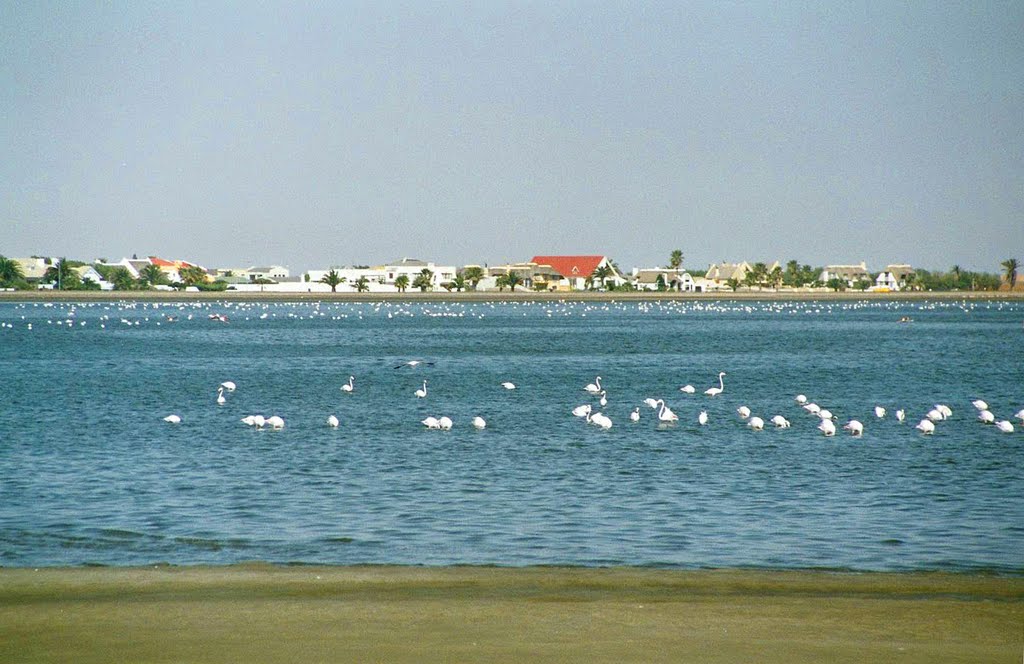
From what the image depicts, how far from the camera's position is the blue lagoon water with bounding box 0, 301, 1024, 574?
592 inches

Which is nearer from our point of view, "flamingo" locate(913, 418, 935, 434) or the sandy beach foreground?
the sandy beach foreground

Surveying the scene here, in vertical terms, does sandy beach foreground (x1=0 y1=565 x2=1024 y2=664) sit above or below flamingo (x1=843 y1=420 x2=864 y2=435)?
above

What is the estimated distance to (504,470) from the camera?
71.0 feet

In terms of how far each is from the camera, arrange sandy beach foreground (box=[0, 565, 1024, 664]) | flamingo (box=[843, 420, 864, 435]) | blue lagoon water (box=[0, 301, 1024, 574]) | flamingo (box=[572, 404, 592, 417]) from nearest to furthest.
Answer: sandy beach foreground (box=[0, 565, 1024, 664]) → blue lagoon water (box=[0, 301, 1024, 574]) → flamingo (box=[843, 420, 864, 435]) → flamingo (box=[572, 404, 592, 417])

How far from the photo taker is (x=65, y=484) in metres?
19.8

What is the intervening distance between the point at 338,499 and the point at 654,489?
5.13 m

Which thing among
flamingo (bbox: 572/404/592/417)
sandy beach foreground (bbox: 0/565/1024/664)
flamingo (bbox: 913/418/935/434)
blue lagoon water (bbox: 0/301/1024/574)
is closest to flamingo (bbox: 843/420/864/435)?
blue lagoon water (bbox: 0/301/1024/574)

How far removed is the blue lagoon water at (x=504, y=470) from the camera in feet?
49.3

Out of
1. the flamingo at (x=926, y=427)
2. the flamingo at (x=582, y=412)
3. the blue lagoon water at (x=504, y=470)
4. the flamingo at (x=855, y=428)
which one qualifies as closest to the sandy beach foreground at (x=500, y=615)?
the blue lagoon water at (x=504, y=470)

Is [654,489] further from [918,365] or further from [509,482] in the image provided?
[918,365]

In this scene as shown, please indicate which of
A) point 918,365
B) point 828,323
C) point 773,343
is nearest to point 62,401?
point 918,365

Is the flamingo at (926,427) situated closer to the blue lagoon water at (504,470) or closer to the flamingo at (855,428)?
the blue lagoon water at (504,470)

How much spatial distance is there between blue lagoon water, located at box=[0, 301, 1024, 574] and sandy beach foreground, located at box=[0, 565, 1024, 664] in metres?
1.16

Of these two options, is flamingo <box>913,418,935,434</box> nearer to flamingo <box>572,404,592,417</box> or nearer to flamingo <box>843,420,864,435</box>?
flamingo <box>843,420,864,435</box>
